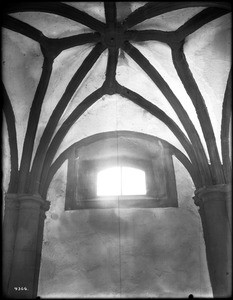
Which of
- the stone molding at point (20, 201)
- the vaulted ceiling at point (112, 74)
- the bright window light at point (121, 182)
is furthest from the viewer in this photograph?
the bright window light at point (121, 182)

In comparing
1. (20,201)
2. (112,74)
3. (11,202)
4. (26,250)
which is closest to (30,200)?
(20,201)

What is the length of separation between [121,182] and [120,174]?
0.89ft

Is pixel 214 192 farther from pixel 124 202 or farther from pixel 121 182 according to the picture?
pixel 121 182

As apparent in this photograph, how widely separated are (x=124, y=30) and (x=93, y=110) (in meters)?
2.96

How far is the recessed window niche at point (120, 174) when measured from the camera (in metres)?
10.4

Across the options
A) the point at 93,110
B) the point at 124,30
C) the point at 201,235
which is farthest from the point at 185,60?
the point at 201,235

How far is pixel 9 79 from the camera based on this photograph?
9289 mm

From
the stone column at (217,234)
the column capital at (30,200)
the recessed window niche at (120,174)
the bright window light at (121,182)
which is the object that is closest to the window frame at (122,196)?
the recessed window niche at (120,174)

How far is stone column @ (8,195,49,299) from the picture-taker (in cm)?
815

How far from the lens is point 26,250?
27.9ft

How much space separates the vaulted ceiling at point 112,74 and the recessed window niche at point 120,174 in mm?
807

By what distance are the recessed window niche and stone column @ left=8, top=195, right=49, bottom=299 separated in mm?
1610

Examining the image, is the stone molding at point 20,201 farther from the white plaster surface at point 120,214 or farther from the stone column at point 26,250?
the white plaster surface at point 120,214

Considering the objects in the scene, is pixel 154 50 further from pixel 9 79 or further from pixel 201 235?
pixel 201 235
